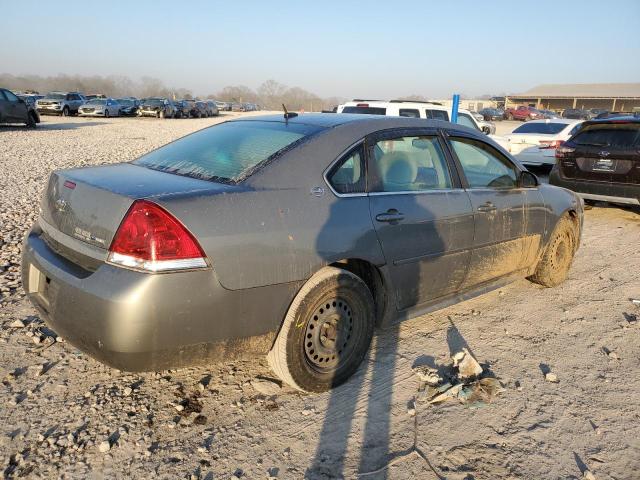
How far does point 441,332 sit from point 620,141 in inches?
226

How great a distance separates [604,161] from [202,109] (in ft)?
135

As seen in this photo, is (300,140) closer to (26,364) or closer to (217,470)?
(217,470)

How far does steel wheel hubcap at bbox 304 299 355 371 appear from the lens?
3002 millimetres

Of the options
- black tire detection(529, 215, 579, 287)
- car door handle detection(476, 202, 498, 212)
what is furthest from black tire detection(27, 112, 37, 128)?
car door handle detection(476, 202, 498, 212)

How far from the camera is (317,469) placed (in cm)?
248

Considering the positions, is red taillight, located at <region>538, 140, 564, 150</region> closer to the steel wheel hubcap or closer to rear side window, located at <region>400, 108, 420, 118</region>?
rear side window, located at <region>400, 108, 420, 118</region>

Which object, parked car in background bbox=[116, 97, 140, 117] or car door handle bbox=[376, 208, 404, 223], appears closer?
car door handle bbox=[376, 208, 404, 223]

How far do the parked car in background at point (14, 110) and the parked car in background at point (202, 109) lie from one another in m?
23.6

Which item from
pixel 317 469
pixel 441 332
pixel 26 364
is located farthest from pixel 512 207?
pixel 26 364

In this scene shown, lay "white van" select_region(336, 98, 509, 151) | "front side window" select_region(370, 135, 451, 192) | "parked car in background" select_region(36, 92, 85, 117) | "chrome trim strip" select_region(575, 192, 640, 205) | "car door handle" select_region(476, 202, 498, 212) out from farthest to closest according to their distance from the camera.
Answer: "parked car in background" select_region(36, 92, 85, 117) → "white van" select_region(336, 98, 509, 151) → "chrome trim strip" select_region(575, 192, 640, 205) → "car door handle" select_region(476, 202, 498, 212) → "front side window" select_region(370, 135, 451, 192)

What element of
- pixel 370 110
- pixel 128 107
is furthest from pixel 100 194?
pixel 128 107

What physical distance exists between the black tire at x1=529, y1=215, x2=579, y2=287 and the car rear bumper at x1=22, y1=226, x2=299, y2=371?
3070 mm

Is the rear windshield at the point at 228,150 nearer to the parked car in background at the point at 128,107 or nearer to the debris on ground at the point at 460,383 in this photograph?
the debris on ground at the point at 460,383

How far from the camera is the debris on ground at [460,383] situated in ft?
10.2
